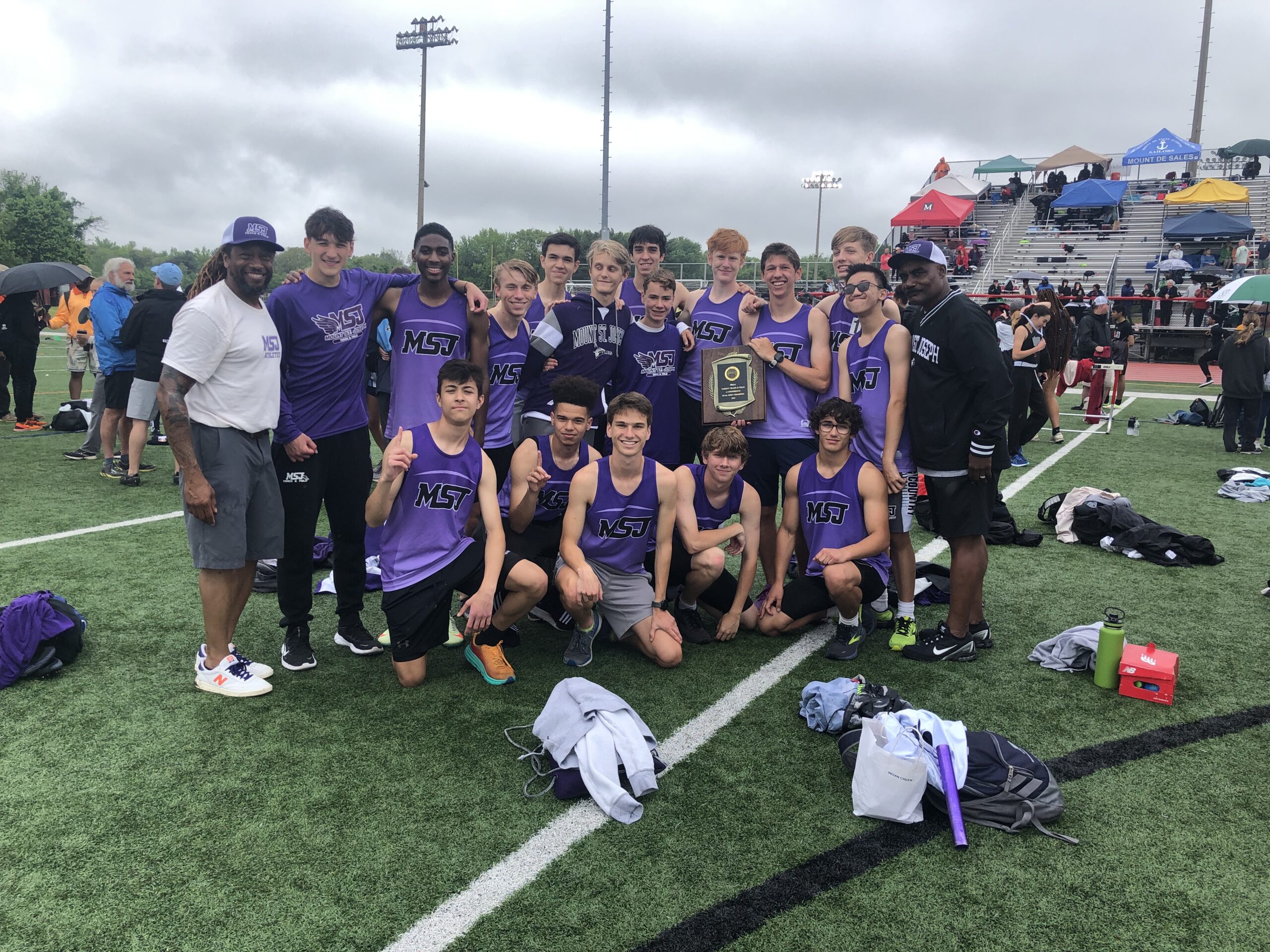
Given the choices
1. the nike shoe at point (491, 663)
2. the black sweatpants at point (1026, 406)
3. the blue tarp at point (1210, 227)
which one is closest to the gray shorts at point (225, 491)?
the nike shoe at point (491, 663)

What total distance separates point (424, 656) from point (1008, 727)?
2.87 m

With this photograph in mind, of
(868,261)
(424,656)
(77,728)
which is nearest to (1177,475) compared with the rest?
(868,261)

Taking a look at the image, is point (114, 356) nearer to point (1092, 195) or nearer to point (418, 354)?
point (418, 354)

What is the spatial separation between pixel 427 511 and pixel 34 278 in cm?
956

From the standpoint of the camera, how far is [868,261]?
5344mm

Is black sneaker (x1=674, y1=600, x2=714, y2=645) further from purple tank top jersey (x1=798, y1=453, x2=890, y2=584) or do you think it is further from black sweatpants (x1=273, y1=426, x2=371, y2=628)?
black sweatpants (x1=273, y1=426, x2=371, y2=628)

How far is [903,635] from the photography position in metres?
4.87

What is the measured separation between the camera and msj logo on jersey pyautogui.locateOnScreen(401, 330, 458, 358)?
15.3 feet

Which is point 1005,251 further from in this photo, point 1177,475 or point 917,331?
point 917,331

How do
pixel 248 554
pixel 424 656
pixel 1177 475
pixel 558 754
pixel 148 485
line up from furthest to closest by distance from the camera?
pixel 1177 475 < pixel 148 485 < pixel 424 656 < pixel 248 554 < pixel 558 754

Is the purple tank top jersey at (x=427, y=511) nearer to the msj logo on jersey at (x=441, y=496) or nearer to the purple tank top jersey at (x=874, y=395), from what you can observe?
the msj logo on jersey at (x=441, y=496)

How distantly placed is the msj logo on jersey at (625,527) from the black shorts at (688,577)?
0.29 metres

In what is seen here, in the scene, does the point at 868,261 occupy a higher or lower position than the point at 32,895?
higher

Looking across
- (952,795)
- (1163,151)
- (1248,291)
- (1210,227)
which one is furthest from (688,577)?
(1163,151)
